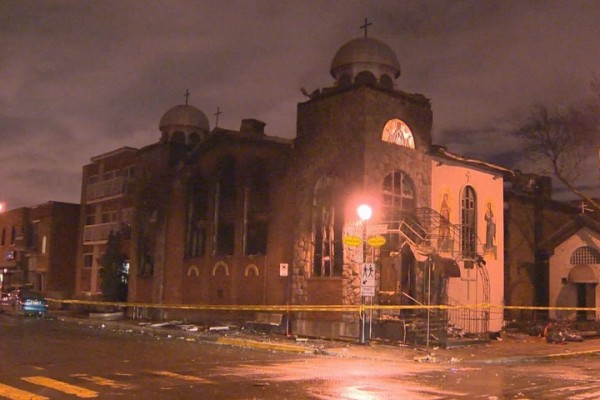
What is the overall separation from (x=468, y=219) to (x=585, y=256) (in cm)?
845

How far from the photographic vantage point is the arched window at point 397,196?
2442 centimetres

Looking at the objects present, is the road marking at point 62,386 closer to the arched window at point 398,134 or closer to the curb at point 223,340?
the curb at point 223,340

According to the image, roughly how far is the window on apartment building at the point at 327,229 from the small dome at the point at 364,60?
16.7 ft

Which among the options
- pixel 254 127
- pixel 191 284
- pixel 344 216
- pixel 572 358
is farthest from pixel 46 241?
pixel 572 358

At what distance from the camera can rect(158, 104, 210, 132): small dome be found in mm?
37938

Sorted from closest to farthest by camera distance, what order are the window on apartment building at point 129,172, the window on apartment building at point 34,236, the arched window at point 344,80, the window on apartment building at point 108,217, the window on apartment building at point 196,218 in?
the arched window at point 344,80, the window on apartment building at point 196,218, the window on apartment building at point 129,172, the window on apartment building at point 108,217, the window on apartment building at point 34,236

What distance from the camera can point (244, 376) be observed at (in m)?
13.0

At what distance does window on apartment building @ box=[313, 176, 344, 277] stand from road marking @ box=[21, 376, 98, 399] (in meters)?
13.8

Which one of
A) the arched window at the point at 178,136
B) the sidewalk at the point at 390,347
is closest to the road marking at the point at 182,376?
the sidewalk at the point at 390,347

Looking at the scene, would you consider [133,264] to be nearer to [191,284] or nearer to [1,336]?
[191,284]

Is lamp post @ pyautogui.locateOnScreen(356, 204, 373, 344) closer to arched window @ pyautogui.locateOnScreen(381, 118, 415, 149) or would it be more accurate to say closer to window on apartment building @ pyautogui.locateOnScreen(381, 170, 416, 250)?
window on apartment building @ pyautogui.locateOnScreen(381, 170, 416, 250)

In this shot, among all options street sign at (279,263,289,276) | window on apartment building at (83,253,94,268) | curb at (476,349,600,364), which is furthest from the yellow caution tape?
window on apartment building at (83,253,94,268)

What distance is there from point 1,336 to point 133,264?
13.6 m

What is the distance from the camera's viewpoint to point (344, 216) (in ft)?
79.4
